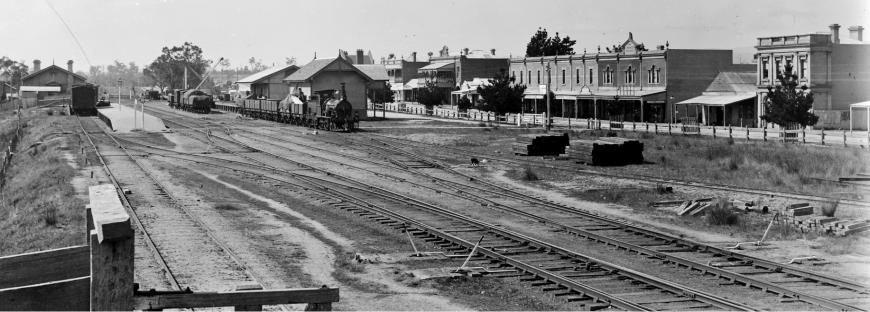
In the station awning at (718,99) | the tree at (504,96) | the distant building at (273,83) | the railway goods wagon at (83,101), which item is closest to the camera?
the station awning at (718,99)

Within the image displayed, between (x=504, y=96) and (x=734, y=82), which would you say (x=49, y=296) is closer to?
(x=504, y=96)

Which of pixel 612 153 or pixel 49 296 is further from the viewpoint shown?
pixel 612 153

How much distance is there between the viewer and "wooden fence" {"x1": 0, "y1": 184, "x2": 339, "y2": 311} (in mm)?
5375

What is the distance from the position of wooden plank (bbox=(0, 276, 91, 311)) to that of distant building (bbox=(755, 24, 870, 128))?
189 ft

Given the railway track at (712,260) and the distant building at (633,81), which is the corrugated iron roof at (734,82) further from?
the railway track at (712,260)

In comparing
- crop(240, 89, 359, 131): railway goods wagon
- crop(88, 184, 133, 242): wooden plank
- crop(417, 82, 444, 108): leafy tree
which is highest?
crop(417, 82, 444, 108): leafy tree

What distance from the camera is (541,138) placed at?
40969mm

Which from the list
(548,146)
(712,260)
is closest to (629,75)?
(548,146)

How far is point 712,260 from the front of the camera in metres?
16.3

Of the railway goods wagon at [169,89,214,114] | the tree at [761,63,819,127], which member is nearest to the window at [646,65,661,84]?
the tree at [761,63,819,127]

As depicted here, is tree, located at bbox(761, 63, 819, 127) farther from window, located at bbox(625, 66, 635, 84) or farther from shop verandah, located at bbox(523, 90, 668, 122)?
window, located at bbox(625, 66, 635, 84)

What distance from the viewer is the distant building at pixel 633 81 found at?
230ft

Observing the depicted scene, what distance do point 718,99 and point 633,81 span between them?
31.0 feet

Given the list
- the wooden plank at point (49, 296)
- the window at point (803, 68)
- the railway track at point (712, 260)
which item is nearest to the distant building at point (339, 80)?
the window at point (803, 68)
